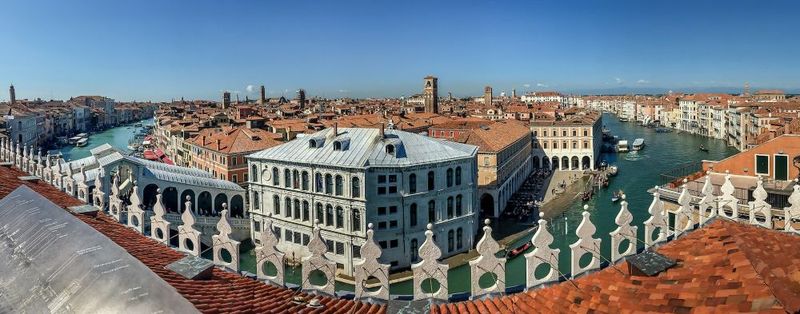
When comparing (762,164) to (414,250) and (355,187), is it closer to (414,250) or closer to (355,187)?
(414,250)

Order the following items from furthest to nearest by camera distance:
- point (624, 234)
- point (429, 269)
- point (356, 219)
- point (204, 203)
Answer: point (204, 203), point (356, 219), point (624, 234), point (429, 269)

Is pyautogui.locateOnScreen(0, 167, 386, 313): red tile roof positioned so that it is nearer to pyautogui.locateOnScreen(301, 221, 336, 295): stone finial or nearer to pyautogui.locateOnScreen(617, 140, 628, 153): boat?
pyautogui.locateOnScreen(301, 221, 336, 295): stone finial

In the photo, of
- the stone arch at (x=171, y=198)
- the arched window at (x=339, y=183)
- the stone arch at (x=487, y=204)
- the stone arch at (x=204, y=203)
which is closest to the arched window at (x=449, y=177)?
the arched window at (x=339, y=183)

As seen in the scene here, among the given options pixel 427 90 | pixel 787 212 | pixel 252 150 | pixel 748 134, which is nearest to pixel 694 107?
pixel 748 134

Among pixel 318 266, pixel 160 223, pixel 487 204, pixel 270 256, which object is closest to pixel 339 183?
pixel 487 204

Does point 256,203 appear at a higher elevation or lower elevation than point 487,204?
higher

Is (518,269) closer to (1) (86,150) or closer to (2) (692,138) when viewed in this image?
(1) (86,150)

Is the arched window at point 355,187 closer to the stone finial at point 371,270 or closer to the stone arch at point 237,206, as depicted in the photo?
the stone arch at point 237,206
